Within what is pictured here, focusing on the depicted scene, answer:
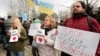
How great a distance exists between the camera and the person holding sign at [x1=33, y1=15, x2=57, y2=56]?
525 cm

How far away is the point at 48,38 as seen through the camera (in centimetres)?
526

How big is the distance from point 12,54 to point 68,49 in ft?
9.14

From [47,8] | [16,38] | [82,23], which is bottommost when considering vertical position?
[16,38]

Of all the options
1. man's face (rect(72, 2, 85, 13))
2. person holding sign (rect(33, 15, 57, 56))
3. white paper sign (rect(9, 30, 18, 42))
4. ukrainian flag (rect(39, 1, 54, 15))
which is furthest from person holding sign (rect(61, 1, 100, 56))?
white paper sign (rect(9, 30, 18, 42))

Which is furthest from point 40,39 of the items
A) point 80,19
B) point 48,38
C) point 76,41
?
point 80,19

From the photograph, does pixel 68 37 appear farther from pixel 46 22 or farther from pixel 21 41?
pixel 21 41

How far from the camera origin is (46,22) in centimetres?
530

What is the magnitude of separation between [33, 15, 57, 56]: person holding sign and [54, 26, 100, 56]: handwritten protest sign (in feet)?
0.41

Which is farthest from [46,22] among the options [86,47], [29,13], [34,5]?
[29,13]

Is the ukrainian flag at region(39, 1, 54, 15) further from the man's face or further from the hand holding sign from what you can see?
the man's face

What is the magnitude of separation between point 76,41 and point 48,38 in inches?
27.0

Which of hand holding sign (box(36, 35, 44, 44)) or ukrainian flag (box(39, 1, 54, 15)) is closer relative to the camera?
hand holding sign (box(36, 35, 44, 44))

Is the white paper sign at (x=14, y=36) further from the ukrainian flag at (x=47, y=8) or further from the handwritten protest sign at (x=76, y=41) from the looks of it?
the handwritten protest sign at (x=76, y=41)

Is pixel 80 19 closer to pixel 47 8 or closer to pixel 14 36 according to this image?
pixel 47 8
